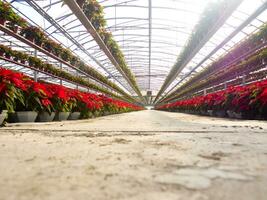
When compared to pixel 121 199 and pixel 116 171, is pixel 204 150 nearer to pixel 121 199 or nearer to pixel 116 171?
pixel 116 171

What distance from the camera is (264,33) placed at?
27.1 ft

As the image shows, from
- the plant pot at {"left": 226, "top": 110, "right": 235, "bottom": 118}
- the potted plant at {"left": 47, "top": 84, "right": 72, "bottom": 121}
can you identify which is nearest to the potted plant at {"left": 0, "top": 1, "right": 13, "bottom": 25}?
the potted plant at {"left": 47, "top": 84, "right": 72, "bottom": 121}

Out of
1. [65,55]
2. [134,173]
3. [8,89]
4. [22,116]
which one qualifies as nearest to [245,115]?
[22,116]

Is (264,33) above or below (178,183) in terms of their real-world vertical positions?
above

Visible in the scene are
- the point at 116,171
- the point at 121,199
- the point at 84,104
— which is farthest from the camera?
the point at 84,104

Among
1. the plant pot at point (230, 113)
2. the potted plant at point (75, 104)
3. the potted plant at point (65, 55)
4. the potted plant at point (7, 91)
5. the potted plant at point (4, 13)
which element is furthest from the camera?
the potted plant at point (65, 55)

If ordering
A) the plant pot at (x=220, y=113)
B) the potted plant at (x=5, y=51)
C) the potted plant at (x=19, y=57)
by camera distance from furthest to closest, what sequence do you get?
1. the potted plant at (x=19, y=57)
2. the potted plant at (x=5, y=51)
3. the plant pot at (x=220, y=113)

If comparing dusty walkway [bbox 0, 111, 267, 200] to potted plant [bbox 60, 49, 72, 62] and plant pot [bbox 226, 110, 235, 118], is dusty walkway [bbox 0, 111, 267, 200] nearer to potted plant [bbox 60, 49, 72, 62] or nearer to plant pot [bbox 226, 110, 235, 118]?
plant pot [bbox 226, 110, 235, 118]

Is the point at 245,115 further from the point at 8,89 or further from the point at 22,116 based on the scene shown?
the point at 8,89

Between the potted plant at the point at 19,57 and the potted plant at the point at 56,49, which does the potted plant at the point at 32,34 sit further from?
the potted plant at the point at 19,57

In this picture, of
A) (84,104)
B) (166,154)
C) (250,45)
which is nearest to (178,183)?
(166,154)

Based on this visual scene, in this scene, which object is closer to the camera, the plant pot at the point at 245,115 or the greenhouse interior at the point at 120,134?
the greenhouse interior at the point at 120,134

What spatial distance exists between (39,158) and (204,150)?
0.90m

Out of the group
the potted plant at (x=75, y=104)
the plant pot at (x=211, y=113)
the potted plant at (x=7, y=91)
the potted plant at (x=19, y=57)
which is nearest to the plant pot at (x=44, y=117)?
the potted plant at (x=75, y=104)
